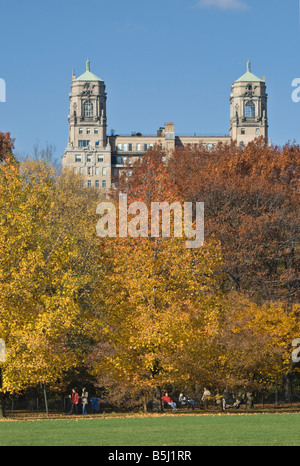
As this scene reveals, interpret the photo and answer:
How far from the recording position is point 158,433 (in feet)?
78.8

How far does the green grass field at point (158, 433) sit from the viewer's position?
21.4m

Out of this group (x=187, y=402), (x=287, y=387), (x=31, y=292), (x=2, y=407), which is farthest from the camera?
(x=287, y=387)

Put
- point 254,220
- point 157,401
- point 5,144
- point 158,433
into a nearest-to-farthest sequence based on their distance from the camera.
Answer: point 158,433
point 157,401
point 254,220
point 5,144

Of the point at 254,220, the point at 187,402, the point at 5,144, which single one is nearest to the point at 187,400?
the point at 187,402

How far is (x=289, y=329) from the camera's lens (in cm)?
4528

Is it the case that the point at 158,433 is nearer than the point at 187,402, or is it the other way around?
the point at 158,433

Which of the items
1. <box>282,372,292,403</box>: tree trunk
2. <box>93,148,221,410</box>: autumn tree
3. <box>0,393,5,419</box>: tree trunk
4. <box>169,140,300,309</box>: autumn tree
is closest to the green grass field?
<box>93,148,221,410</box>: autumn tree

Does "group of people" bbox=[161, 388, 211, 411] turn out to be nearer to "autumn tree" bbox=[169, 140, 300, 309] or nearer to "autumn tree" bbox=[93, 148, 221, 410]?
"autumn tree" bbox=[93, 148, 221, 410]

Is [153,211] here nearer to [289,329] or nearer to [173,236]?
[173,236]

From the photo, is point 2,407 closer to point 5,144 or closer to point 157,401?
point 157,401

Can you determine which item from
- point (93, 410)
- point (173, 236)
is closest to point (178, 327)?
point (173, 236)

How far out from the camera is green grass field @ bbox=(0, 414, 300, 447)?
842 inches

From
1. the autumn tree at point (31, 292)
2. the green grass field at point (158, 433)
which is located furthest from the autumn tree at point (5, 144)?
the green grass field at point (158, 433)

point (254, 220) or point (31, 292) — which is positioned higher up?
point (254, 220)
